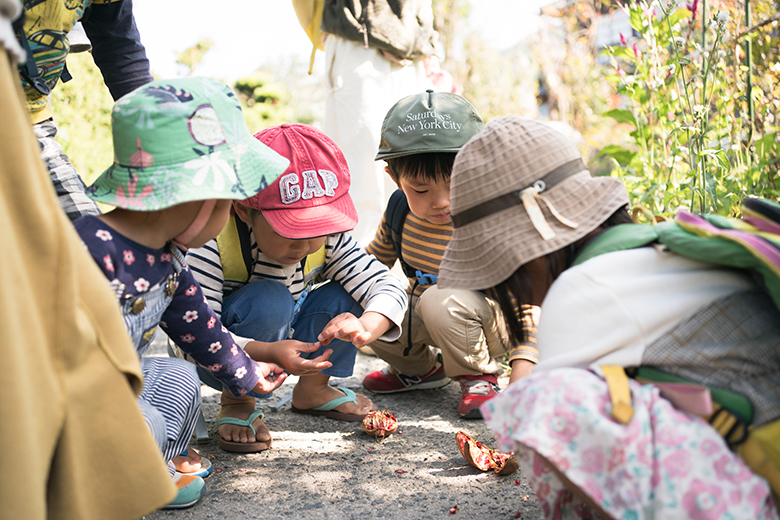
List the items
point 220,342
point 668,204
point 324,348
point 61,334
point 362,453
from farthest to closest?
point 668,204
point 324,348
point 362,453
point 220,342
point 61,334

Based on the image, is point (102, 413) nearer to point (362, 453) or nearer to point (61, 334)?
point (61, 334)

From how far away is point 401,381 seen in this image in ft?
7.88

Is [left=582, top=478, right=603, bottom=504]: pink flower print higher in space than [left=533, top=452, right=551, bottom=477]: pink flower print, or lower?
higher

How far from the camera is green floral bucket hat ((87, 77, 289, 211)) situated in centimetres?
121

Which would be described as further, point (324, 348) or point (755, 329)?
point (324, 348)

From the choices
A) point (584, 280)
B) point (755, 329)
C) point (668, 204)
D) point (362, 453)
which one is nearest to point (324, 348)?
point (362, 453)

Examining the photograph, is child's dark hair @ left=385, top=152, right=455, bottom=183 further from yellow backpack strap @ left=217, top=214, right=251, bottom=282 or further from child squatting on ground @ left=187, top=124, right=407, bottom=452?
yellow backpack strap @ left=217, top=214, right=251, bottom=282

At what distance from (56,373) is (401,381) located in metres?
1.61

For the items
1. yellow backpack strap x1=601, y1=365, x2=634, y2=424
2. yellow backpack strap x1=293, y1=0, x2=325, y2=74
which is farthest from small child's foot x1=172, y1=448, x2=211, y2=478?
yellow backpack strap x1=293, y1=0, x2=325, y2=74

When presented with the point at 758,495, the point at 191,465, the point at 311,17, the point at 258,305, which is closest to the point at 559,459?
the point at 758,495

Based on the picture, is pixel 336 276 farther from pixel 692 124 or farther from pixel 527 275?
pixel 692 124

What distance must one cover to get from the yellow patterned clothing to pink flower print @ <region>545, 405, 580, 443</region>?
5.03ft

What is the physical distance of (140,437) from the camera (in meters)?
1.00

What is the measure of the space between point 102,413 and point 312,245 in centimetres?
95
